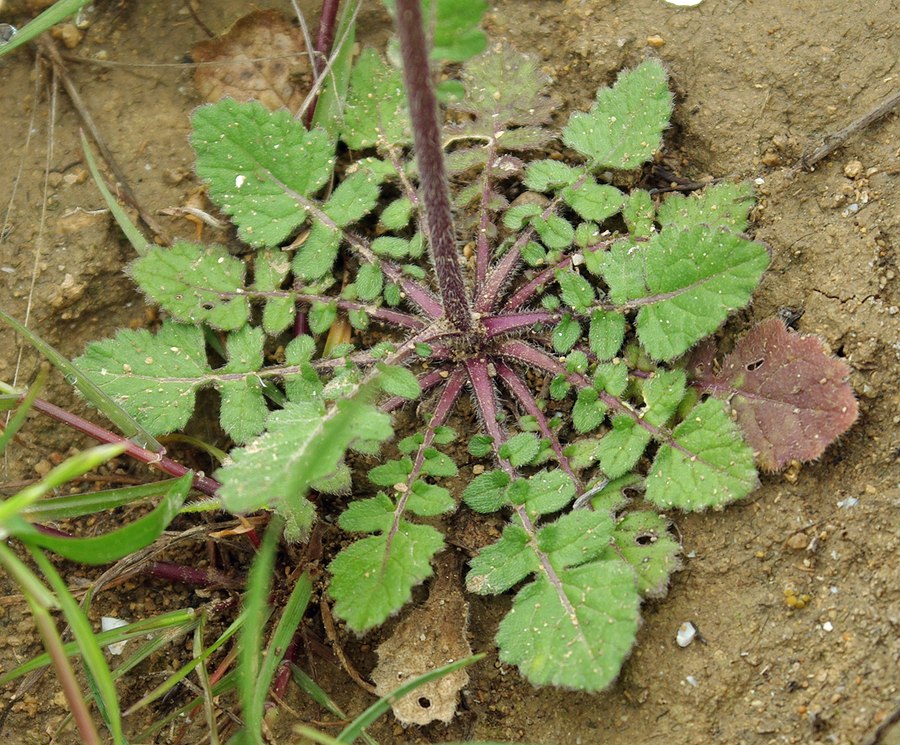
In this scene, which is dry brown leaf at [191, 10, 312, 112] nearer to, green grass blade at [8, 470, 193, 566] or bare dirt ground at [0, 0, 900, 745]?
bare dirt ground at [0, 0, 900, 745]

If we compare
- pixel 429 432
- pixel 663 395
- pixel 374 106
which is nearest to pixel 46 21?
pixel 374 106

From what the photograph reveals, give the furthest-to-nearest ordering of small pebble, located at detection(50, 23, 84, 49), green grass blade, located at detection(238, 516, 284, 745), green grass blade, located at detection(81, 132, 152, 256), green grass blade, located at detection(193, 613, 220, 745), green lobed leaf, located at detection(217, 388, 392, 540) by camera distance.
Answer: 1. small pebble, located at detection(50, 23, 84, 49)
2. green grass blade, located at detection(81, 132, 152, 256)
3. green grass blade, located at detection(193, 613, 220, 745)
4. green lobed leaf, located at detection(217, 388, 392, 540)
5. green grass blade, located at detection(238, 516, 284, 745)

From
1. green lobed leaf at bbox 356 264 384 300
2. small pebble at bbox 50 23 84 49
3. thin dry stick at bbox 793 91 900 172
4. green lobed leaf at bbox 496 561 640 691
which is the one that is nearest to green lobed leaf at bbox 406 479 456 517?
green lobed leaf at bbox 496 561 640 691

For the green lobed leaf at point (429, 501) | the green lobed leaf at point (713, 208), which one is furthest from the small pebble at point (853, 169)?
the green lobed leaf at point (429, 501)

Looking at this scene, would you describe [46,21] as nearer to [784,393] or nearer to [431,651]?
[431,651]

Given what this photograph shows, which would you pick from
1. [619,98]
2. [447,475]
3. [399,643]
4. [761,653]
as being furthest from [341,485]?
[619,98]
